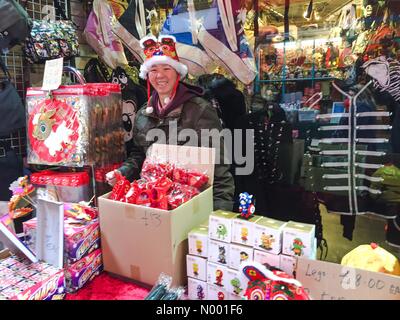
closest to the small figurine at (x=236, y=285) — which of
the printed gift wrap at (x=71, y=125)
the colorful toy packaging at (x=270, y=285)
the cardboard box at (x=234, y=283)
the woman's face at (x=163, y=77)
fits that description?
the cardboard box at (x=234, y=283)

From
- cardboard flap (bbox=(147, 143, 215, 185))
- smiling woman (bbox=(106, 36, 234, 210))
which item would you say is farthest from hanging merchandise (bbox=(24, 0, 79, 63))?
cardboard flap (bbox=(147, 143, 215, 185))

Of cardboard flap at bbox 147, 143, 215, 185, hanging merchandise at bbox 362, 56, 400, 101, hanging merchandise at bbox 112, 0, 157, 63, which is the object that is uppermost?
hanging merchandise at bbox 112, 0, 157, 63

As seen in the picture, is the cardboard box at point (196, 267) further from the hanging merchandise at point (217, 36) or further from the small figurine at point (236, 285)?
the hanging merchandise at point (217, 36)

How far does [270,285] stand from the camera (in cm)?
89

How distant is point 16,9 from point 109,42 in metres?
0.72

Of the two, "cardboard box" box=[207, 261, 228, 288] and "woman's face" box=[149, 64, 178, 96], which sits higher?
"woman's face" box=[149, 64, 178, 96]

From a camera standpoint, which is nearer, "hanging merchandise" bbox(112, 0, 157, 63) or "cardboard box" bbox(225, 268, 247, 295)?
"cardboard box" bbox(225, 268, 247, 295)

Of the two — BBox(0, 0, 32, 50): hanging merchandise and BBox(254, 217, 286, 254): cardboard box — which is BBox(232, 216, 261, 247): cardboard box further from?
BBox(0, 0, 32, 50): hanging merchandise

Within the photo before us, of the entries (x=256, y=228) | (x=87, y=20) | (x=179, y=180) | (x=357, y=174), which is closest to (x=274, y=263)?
(x=256, y=228)

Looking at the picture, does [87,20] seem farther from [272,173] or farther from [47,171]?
[272,173]

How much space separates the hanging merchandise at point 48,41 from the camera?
2.01m

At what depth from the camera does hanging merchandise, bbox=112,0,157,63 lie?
2305 millimetres

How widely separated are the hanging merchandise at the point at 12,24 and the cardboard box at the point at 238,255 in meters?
1.73

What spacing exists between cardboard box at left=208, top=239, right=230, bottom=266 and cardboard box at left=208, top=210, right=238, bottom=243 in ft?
0.05
